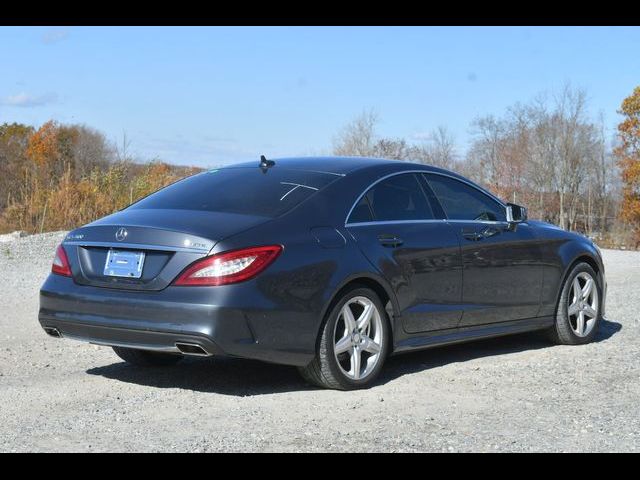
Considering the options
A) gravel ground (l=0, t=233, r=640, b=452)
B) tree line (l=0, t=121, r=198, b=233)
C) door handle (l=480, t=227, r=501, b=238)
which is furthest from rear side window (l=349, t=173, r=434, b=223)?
tree line (l=0, t=121, r=198, b=233)

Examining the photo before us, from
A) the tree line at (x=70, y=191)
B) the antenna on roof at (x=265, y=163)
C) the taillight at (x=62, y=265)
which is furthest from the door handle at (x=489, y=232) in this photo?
the tree line at (x=70, y=191)

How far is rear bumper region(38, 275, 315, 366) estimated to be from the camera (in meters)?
5.65

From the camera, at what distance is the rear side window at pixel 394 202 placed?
6680 mm

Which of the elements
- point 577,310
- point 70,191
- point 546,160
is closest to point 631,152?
point 546,160

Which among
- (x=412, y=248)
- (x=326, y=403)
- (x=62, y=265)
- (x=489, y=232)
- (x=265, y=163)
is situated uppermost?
(x=265, y=163)

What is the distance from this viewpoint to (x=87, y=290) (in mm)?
6059

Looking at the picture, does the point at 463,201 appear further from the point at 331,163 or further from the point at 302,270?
the point at 302,270

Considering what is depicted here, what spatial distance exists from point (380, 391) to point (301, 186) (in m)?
1.46

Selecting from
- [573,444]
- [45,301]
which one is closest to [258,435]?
[573,444]

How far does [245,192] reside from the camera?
6578 mm

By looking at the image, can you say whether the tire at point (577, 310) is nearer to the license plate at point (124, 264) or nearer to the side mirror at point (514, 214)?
the side mirror at point (514, 214)

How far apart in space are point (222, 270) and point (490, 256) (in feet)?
8.41

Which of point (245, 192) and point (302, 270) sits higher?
point (245, 192)

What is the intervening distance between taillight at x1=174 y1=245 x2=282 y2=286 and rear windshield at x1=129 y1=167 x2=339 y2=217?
1.57ft
